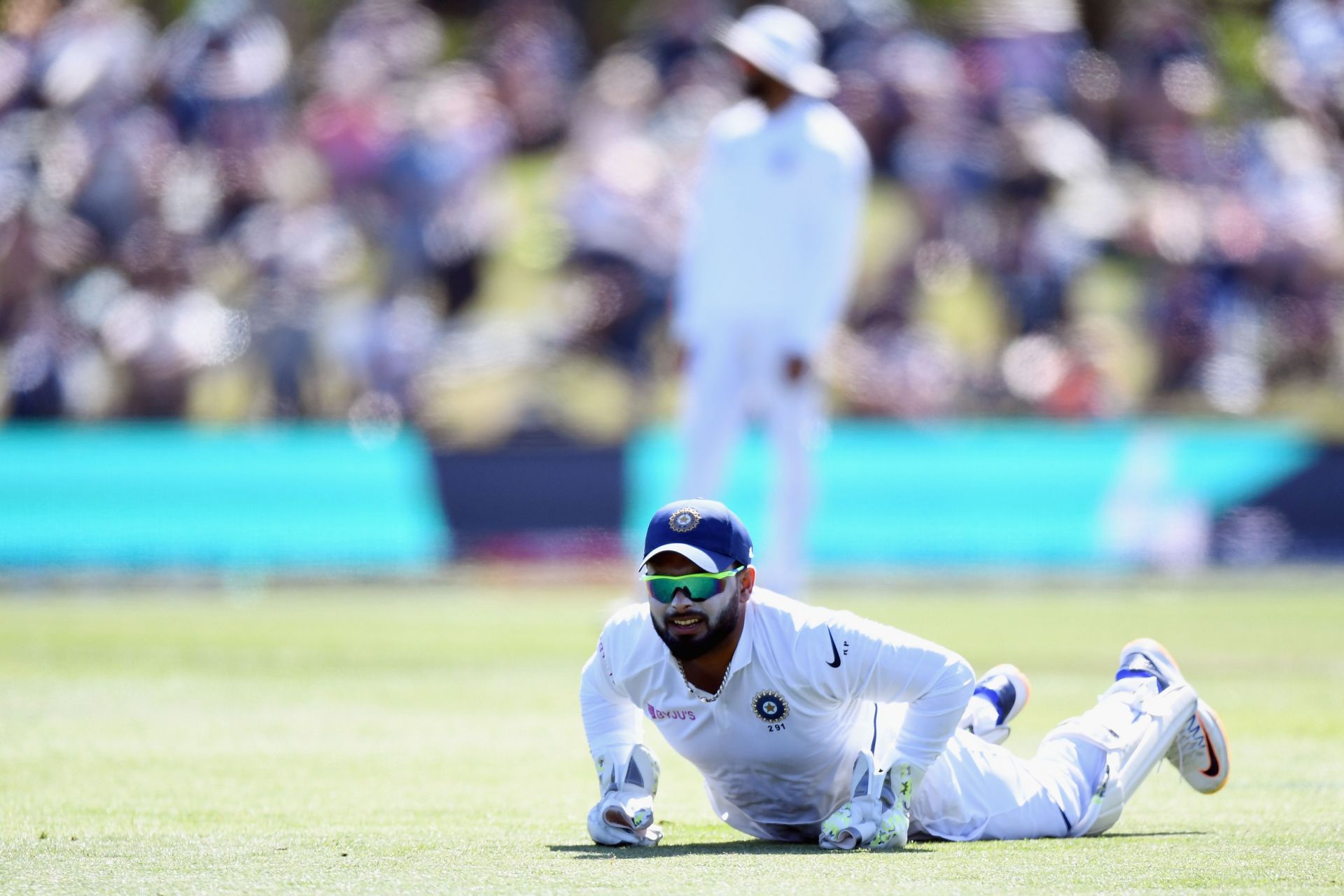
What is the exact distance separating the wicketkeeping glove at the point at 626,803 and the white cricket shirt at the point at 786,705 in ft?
0.17

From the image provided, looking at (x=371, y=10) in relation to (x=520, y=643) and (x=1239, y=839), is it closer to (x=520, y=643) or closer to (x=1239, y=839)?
(x=520, y=643)

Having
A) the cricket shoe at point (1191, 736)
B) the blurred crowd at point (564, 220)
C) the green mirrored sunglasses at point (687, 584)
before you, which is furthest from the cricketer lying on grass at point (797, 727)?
the blurred crowd at point (564, 220)

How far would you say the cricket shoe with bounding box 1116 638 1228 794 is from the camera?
18.9 ft

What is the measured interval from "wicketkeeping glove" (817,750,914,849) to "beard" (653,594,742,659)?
1.59 ft

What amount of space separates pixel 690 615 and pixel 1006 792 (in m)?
1.10

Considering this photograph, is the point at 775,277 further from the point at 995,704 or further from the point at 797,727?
the point at 797,727

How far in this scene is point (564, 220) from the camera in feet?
59.9

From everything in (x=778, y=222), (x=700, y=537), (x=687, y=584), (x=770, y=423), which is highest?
(x=778, y=222)

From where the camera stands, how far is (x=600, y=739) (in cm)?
511

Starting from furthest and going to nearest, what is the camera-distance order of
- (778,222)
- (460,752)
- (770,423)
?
(770,423) < (778,222) < (460,752)

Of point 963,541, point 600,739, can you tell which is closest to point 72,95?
point 963,541

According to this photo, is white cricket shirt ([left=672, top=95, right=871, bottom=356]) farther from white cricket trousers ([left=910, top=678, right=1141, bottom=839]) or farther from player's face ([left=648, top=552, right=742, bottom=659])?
player's face ([left=648, top=552, right=742, bottom=659])

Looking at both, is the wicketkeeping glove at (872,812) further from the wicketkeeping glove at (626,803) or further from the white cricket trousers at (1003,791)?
the wicketkeeping glove at (626,803)

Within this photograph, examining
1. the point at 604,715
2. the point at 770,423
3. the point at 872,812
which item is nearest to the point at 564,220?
the point at 770,423
